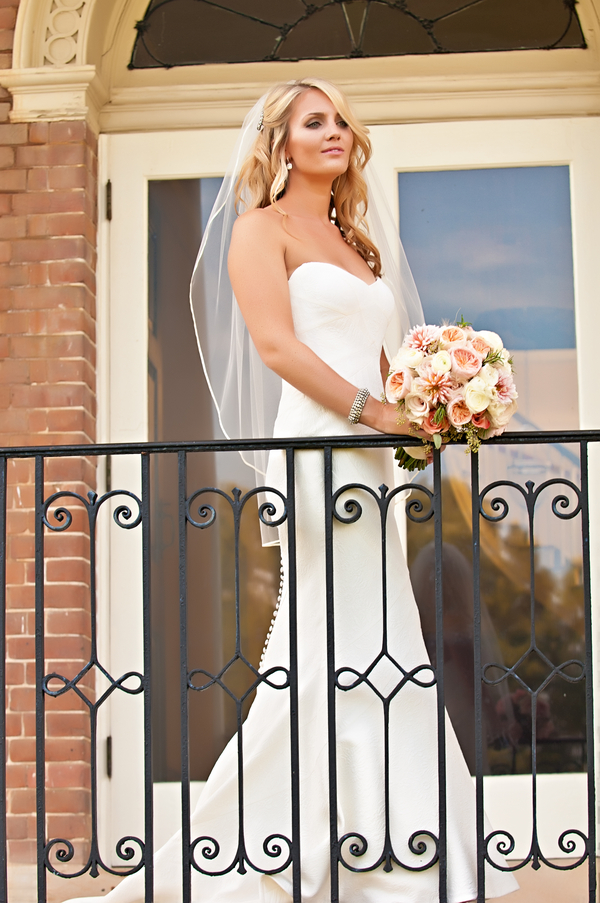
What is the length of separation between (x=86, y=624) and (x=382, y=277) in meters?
1.87

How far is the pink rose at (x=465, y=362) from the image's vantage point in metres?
2.49

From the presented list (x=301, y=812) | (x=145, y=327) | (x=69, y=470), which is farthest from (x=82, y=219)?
(x=301, y=812)

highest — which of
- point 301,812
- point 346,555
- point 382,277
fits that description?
point 382,277

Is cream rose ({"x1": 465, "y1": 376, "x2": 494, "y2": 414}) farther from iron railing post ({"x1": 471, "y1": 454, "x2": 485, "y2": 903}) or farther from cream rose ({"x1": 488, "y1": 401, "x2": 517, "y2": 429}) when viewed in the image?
iron railing post ({"x1": 471, "y1": 454, "x2": 485, "y2": 903})

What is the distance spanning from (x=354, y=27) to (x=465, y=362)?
8.67 ft

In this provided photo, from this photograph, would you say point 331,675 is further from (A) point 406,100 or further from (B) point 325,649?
(A) point 406,100

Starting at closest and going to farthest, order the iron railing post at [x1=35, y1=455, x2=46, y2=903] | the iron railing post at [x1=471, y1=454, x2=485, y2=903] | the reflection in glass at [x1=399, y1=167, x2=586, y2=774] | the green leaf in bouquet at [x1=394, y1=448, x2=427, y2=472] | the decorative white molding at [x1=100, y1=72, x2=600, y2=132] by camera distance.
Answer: the iron railing post at [x1=471, y1=454, x2=485, y2=903] → the iron railing post at [x1=35, y1=455, x2=46, y2=903] → the green leaf in bouquet at [x1=394, y1=448, x2=427, y2=472] → the reflection in glass at [x1=399, y1=167, x2=586, y2=774] → the decorative white molding at [x1=100, y1=72, x2=600, y2=132]

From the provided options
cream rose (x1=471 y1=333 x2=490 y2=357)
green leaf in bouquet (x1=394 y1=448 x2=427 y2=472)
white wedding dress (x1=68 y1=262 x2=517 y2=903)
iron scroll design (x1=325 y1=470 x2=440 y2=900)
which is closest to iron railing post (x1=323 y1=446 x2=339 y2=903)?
iron scroll design (x1=325 y1=470 x2=440 y2=900)

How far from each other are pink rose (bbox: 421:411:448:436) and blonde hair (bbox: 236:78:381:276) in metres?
0.82

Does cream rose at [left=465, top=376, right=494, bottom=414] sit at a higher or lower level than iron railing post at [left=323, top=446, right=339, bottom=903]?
higher

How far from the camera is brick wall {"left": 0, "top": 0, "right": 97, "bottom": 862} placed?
13.2 ft

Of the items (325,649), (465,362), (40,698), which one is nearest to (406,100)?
(465,362)

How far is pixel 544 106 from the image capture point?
14.6 ft

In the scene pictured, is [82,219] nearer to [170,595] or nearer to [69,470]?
[69,470]
